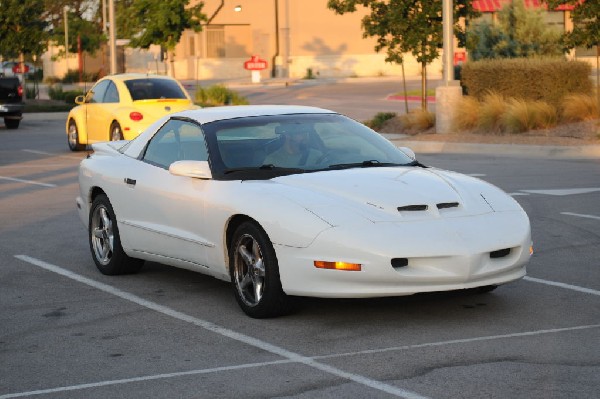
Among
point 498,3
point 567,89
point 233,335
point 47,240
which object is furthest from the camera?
point 498,3

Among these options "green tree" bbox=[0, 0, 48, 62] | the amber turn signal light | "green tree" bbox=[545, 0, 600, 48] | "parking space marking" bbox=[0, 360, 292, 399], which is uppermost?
"green tree" bbox=[0, 0, 48, 62]

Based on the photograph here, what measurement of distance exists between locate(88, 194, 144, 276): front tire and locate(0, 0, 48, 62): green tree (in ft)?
115


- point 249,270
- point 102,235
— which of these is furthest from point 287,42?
point 249,270

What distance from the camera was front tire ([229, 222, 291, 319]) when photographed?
8.28 meters

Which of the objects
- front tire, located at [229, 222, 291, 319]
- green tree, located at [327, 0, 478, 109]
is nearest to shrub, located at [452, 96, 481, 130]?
green tree, located at [327, 0, 478, 109]

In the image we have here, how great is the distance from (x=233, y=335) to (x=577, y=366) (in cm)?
221

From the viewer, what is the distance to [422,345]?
296 inches

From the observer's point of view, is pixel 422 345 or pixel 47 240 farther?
pixel 47 240

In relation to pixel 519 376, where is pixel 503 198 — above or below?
above

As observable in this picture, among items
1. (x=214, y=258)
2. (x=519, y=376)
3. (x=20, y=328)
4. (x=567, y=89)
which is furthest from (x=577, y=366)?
(x=567, y=89)

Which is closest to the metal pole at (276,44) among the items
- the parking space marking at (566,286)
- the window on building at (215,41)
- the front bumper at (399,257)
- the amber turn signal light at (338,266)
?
the window on building at (215,41)

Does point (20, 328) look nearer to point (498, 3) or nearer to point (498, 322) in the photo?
point (498, 322)

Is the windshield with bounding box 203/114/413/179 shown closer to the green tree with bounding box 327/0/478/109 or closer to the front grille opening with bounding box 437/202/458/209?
the front grille opening with bounding box 437/202/458/209

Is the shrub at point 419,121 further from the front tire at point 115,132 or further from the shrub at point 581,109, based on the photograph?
the front tire at point 115,132
